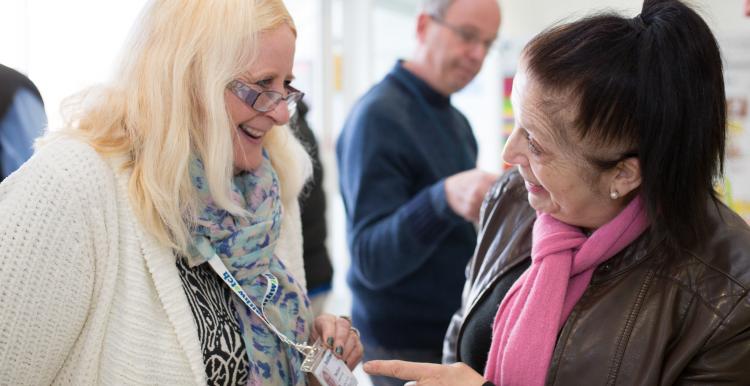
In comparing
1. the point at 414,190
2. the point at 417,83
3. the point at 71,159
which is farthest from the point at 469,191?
the point at 71,159

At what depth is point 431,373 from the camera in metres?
1.34

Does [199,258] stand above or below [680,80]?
below

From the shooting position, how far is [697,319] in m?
1.21

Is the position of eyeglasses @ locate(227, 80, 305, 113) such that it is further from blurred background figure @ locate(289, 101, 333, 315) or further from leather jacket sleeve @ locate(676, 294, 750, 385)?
blurred background figure @ locate(289, 101, 333, 315)

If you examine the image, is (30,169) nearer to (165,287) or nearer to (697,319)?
(165,287)

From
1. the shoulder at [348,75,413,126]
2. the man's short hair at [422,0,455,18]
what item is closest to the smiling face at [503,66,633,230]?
the shoulder at [348,75,413,126]

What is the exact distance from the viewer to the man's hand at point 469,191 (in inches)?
76.9

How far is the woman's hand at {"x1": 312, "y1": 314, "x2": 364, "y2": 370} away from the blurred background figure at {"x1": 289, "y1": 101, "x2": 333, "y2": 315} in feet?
3.40

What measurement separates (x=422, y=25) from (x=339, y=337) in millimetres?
1381

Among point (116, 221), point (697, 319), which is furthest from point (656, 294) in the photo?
point (116, 221)

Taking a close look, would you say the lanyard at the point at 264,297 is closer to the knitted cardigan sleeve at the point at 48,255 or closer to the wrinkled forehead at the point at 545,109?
the knitted cardigan sleeve at the point at 48,255

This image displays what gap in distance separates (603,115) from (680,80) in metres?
0.14

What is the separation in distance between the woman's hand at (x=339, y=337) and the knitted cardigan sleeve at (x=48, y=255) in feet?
1.73

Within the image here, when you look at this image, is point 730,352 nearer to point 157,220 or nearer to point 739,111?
point 157,220
